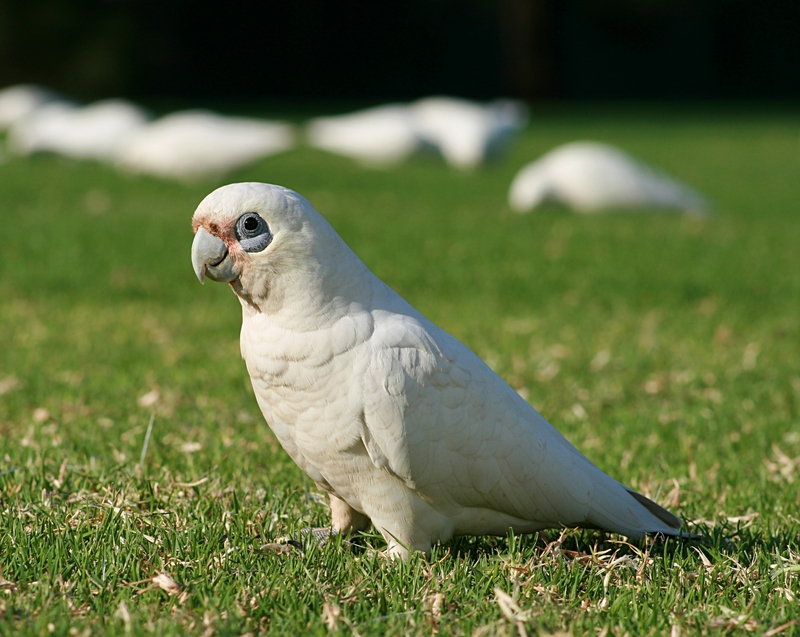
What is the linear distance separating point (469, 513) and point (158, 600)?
0.81 m

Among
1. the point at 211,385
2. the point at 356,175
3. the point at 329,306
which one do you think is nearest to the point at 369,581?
the point at 329,306

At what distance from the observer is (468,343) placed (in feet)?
16.7

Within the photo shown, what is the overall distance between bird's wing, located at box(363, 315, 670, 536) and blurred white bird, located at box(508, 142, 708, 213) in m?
6.58

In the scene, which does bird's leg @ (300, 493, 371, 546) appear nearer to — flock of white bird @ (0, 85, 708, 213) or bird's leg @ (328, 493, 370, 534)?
bird's leg @ (328, 493, 370, 534)

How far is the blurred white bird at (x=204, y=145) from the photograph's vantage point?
8.63 m

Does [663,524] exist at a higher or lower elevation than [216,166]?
lower

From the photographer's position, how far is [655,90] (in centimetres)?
3206

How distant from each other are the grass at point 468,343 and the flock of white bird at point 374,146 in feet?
1.10

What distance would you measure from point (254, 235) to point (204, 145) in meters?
6.86

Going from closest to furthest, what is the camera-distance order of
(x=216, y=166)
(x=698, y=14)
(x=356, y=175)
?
1. (x=216, y=166)
2. (x=356, y=175)
3. (x=698, y=14)

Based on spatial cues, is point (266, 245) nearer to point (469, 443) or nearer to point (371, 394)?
point (371, 394)

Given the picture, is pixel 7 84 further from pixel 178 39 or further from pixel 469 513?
pixel 469 513

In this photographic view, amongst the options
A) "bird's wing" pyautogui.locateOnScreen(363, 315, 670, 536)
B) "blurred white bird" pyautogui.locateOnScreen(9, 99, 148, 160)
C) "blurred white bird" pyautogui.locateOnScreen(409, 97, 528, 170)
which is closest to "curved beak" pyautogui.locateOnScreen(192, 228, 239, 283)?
"bird's wing" pyautogui.locateOnScreen(363, 315, 670, 536)

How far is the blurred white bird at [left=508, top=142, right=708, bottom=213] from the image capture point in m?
8.86
